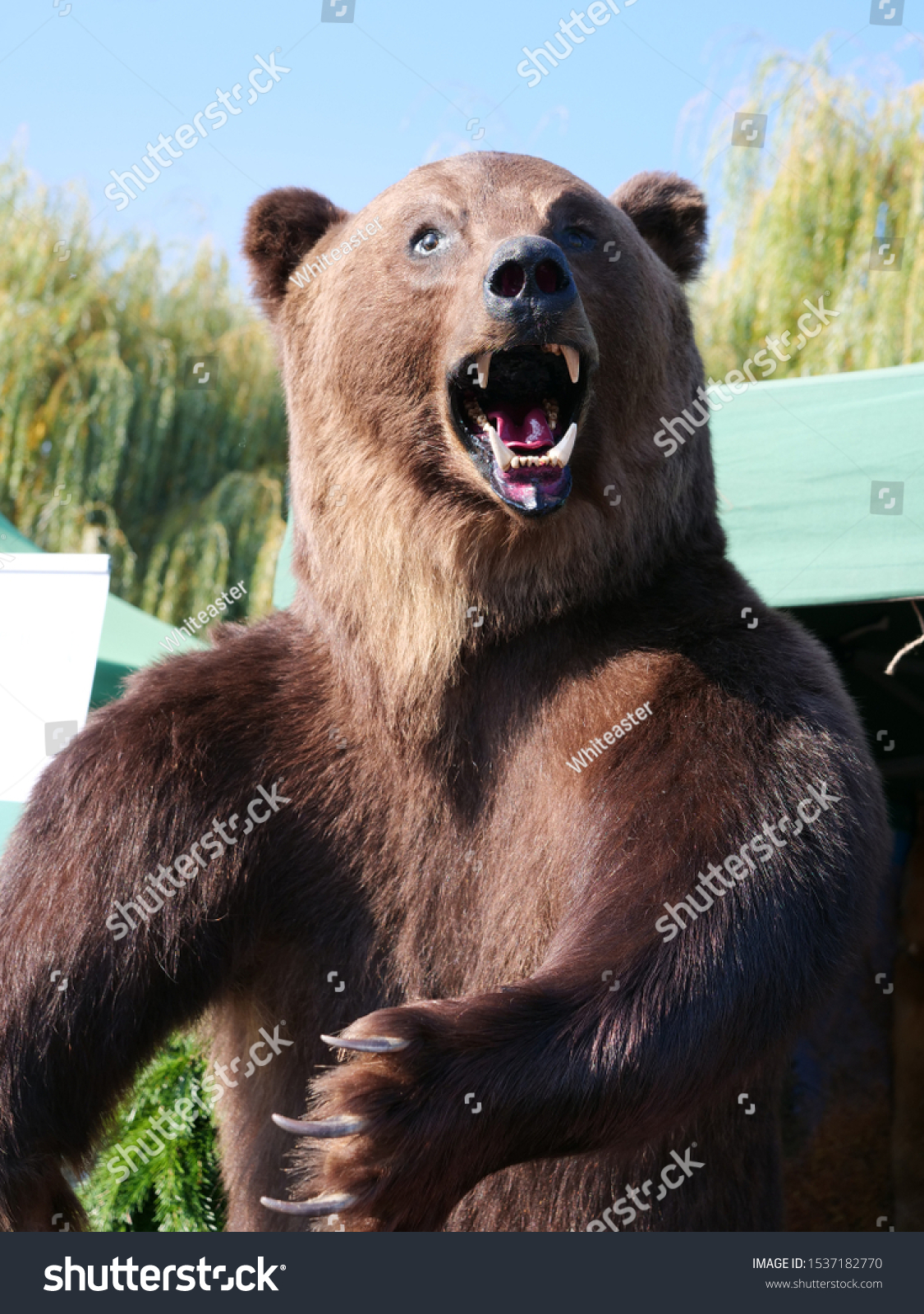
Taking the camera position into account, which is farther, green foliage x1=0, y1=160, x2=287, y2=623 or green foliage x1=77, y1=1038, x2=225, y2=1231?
green foliage x1=0, y1=160, x2=287, y2=623

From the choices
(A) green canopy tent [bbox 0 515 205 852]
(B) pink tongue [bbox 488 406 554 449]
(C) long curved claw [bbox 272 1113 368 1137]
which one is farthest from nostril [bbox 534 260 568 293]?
(A) green canopy tent [bbox 0 515 205 852]

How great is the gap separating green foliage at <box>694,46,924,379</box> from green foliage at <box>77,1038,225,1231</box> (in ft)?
20.7

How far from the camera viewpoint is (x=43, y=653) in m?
4.71

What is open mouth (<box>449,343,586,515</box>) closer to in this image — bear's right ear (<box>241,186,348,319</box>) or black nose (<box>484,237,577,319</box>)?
black nose (<box>484,237,577,319</box>)

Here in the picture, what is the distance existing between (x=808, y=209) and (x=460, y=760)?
7.61 metres

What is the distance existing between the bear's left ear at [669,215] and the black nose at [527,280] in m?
0.91

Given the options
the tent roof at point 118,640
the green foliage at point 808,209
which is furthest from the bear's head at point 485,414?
the green foliage at point 808,209

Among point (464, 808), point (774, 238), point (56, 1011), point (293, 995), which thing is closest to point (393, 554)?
point (464, 808)

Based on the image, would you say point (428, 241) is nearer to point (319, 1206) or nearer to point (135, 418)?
point (319, 1206)

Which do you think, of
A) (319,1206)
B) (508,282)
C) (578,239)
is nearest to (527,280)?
(508,282)

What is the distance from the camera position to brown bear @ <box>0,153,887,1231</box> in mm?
2531

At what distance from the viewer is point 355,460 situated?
2.96 metres

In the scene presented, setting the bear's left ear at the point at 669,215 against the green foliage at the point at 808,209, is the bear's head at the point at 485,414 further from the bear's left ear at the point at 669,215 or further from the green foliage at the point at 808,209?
the green foliage at the point at 808,209

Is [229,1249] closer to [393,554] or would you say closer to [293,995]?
Answer: [293,995]
